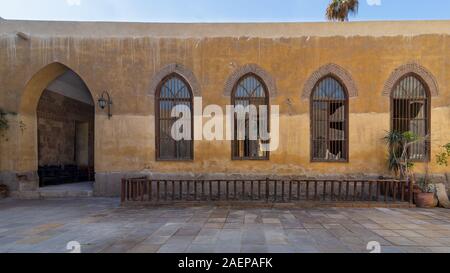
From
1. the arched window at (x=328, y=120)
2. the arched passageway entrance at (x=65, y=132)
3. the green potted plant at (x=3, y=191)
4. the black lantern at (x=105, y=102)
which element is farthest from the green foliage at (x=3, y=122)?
the arched window at (x=328, y=120)

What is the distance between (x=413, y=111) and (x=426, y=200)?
9.67 feet

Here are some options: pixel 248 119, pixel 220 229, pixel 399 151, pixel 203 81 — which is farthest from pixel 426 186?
pixel 203 81

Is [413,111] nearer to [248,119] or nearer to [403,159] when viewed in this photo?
[403,159]

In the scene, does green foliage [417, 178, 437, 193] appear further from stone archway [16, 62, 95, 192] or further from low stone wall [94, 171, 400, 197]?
stone archway [16, 62, 95, 192]

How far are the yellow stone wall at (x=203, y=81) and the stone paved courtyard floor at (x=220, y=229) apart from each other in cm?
195

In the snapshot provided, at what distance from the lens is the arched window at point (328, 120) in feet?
27.2

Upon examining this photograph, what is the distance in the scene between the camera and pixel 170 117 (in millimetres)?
8531

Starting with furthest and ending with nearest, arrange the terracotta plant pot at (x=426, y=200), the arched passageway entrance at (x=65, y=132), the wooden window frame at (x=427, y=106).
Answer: the arched passageway entrance at (x=65, y=132) < the wooden window frame at (x=427, y=106) < the terracotta plant pot at (x=426, y=200)

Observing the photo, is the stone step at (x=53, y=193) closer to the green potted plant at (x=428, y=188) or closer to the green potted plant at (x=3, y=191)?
the green potted plant at (x=3, y=191)

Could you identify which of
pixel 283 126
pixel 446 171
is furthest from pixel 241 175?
pixel 446 171

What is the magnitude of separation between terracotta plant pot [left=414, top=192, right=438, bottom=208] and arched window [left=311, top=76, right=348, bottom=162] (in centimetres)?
220

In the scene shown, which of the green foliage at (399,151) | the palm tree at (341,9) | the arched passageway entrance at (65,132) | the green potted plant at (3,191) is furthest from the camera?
the palm tree at (341,9)

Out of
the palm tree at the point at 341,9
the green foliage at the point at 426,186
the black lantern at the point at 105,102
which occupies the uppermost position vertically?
the palm tree at the point at 341,9

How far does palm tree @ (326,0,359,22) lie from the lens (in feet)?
50.3
